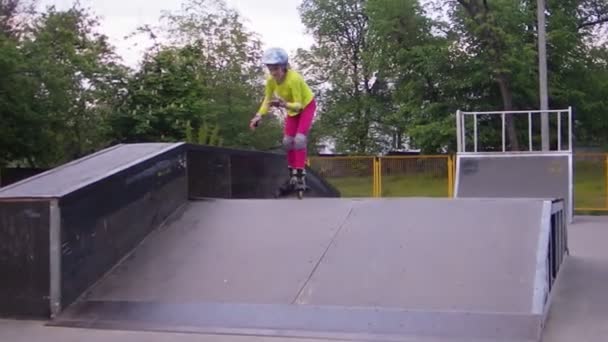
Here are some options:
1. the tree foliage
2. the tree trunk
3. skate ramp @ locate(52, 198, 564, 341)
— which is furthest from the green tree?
skate ramp @ locate(52, 198, 564, 341)

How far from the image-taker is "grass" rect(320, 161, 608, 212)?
21.4 m

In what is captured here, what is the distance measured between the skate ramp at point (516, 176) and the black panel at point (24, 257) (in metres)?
9.53

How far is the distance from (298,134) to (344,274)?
2.70 metres

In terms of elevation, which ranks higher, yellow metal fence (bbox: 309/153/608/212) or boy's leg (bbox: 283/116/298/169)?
boy's leg (bbox: 283/116/298/169)

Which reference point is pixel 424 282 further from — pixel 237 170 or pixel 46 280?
pixel 237 170

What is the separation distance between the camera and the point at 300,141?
26.6ft

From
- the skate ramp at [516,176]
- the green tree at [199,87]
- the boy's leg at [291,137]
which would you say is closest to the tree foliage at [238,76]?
the green tree at [199,87]

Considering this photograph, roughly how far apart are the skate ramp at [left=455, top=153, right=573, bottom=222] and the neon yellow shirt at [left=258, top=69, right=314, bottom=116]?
6.54m

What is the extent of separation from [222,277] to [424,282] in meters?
1.62

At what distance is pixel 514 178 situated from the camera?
48.1ft

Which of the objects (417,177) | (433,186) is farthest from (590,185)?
(417,177)

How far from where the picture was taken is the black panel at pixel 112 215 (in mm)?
5832

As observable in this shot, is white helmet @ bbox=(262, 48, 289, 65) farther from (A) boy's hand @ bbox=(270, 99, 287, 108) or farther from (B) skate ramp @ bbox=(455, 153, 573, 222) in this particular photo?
(B) skate ramp @ bbox=(455, 153, 573, 222)

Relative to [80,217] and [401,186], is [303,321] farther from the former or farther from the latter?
[401,186]
